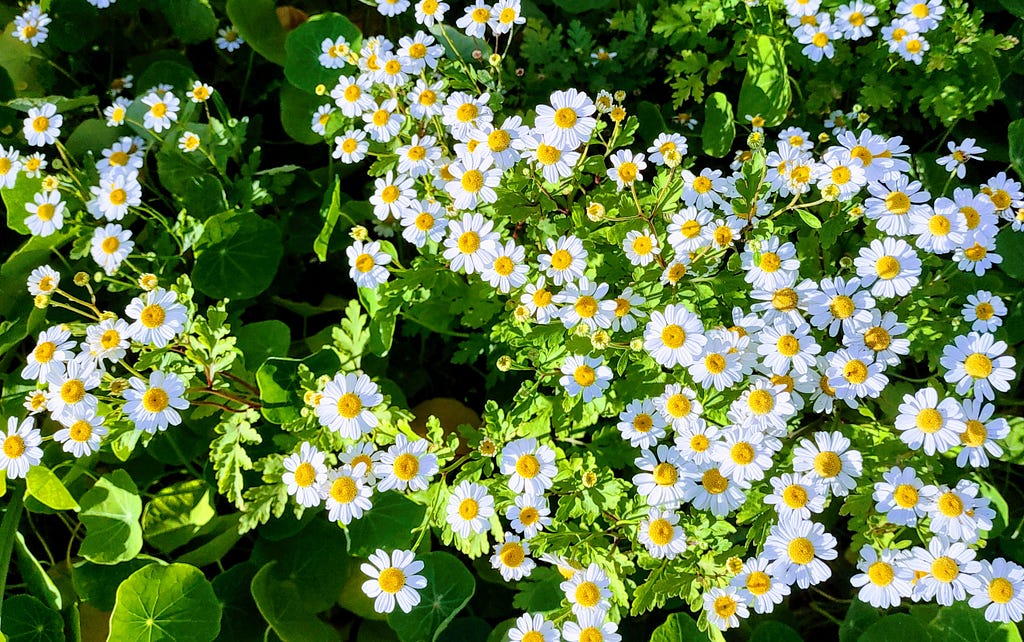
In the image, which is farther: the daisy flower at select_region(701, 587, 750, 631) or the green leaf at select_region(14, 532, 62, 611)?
the green leaf at select_region(14, 532, 62, 611)

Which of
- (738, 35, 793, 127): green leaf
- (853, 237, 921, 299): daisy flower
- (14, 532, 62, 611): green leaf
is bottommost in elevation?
(14, 532, 62, 611): green leaf

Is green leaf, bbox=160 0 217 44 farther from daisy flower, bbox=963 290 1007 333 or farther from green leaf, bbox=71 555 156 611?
daisy flower, bbox=963 290 1007 333

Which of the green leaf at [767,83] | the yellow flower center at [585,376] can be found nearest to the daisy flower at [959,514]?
the yellow flower center at [585,376]

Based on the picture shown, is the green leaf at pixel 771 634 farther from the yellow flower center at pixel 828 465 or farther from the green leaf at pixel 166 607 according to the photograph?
the green leaf at pixel 166 607

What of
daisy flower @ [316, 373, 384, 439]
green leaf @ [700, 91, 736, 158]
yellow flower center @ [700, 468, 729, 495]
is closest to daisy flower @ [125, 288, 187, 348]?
daisy flower @ [316, 373, 384, 439]

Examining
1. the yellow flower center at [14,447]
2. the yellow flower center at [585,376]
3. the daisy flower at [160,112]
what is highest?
the daisy flower at [160,112]

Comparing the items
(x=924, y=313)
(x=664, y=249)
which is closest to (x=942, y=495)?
(x=924, y=313)
